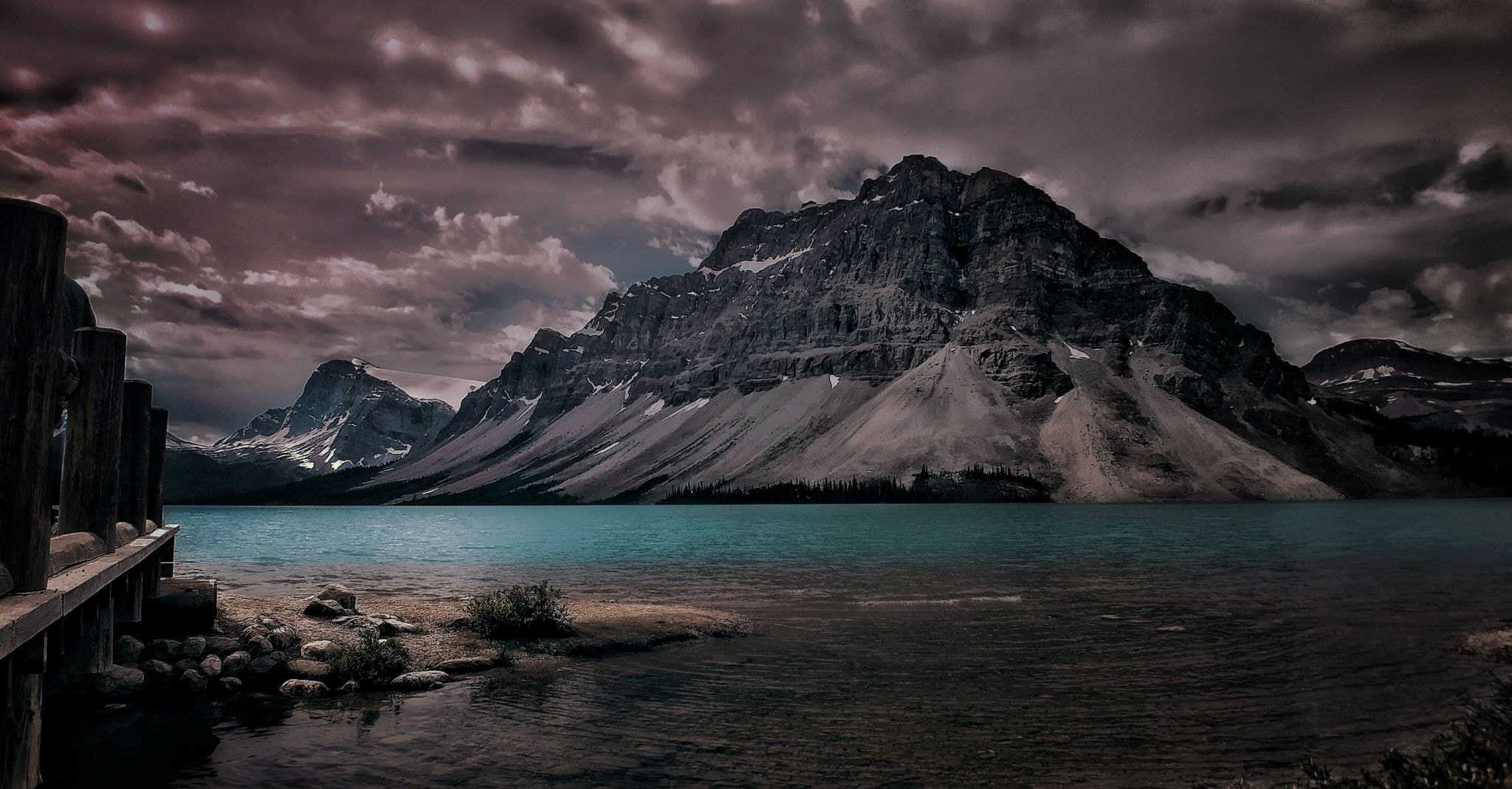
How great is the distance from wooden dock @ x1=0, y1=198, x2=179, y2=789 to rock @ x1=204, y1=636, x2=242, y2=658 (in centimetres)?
765

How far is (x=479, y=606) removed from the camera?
3036cm

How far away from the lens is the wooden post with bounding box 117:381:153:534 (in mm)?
22781

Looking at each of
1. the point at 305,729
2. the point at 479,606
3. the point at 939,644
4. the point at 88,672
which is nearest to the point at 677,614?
the point at 479,606

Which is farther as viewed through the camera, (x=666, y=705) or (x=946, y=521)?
(x=946, y=521)

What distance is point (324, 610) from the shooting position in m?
29.5

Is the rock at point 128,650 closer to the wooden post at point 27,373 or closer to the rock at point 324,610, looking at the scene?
the rock at point 324,610

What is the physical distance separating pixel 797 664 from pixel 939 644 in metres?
6.01

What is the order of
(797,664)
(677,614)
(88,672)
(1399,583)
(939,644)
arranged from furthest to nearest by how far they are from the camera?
(1399,583), (677,614), (939,644), (797,664), (88,672)

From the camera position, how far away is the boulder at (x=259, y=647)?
79.7 ft

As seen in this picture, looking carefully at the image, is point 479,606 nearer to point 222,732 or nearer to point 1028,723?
point 222,732

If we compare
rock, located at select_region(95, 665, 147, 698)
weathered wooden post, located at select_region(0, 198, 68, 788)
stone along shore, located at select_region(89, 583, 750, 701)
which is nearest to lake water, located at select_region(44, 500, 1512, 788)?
stone along shore, located at select_region(89, 583, 750, 701)

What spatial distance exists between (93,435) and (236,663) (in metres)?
10.9

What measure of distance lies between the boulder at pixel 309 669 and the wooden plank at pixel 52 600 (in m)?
7.56

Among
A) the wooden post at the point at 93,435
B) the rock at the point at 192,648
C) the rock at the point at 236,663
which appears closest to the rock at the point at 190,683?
the rock at the point at 236,663
